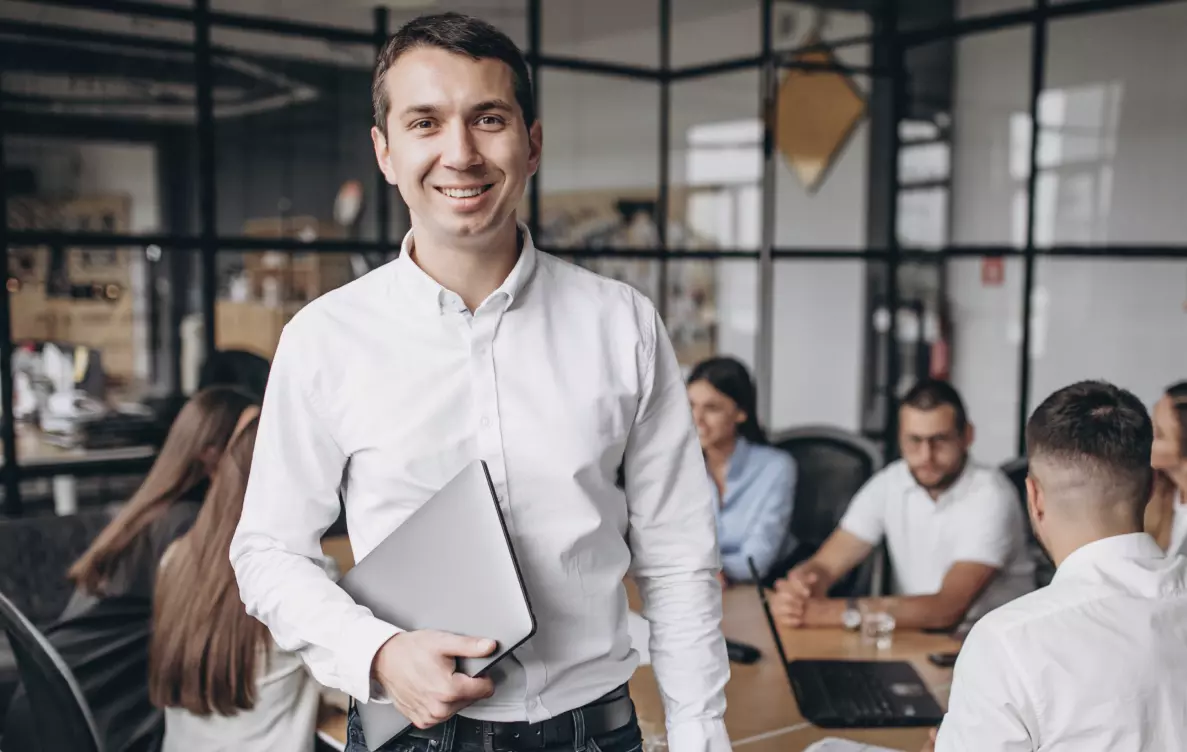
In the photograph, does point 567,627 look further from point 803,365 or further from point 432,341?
point 803,365

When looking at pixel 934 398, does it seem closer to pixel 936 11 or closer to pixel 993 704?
pixel 993 704

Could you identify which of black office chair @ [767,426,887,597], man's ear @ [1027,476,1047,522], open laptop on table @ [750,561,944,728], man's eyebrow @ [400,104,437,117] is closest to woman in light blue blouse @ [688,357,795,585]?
black office chair @ [767,426,887,597]

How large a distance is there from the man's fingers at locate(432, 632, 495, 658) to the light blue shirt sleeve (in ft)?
7.82

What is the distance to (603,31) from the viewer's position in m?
5.14

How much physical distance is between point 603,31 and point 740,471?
8.29 feet

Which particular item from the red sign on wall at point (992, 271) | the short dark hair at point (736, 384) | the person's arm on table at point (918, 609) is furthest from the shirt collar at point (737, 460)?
the red sign on wall at point (992, 271)

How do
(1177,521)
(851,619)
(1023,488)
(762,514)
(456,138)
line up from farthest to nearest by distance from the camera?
(762,514), (1023,488), (1177,521), (851,619), (456,138)

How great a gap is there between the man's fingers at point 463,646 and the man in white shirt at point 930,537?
170cm

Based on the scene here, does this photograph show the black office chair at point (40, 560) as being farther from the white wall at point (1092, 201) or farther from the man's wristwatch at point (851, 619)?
the white wall at point (1092, 201)

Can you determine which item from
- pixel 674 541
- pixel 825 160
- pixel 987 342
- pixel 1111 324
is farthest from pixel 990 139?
pixel 674 541

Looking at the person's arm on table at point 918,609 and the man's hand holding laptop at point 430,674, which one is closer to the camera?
the man's hand holding laptop at point 430,674

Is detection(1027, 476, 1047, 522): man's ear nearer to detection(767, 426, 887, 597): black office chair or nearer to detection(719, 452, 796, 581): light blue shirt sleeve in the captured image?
detection(719, 452, 796, 581): light blue shirt sleeve

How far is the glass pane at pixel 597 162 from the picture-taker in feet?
16.6

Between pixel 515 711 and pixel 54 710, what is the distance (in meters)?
1.29
